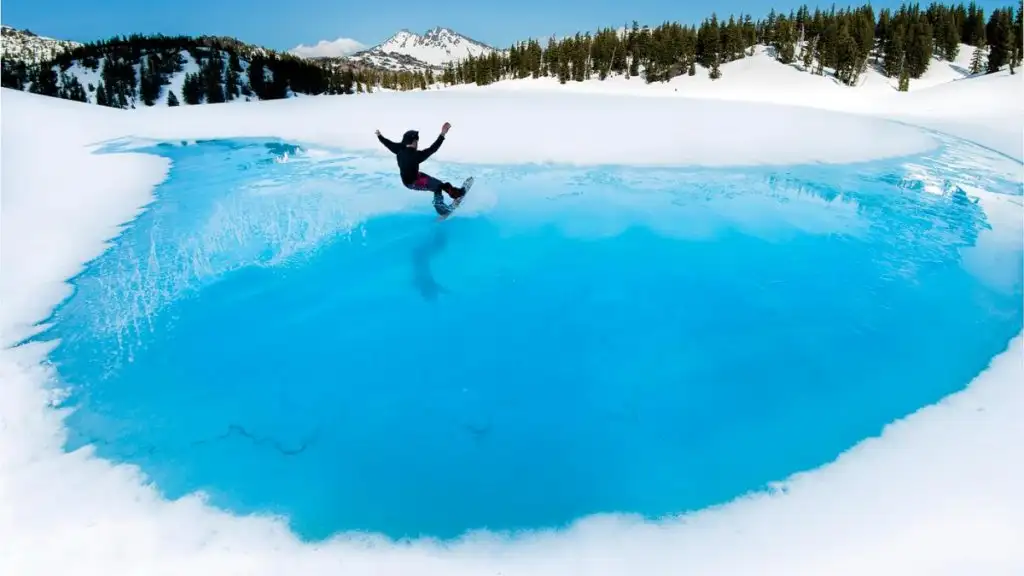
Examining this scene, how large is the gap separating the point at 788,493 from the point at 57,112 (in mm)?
23900

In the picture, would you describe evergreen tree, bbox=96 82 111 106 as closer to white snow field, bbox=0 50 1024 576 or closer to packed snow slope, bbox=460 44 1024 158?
packed snow slope, bbox=460 44 1024 158

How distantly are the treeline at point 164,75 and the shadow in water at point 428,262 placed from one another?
106842 millimetres

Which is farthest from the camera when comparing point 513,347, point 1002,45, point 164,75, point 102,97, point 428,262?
point 164,75

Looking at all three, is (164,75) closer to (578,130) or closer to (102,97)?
(102,97)

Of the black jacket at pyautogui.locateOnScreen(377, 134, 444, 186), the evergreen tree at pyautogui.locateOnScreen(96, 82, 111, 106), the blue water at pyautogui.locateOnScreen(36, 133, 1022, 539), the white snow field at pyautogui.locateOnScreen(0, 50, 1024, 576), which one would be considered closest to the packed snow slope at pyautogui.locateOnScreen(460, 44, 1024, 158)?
the blue water at pyautogui.locateOnScreen(36, 133, 1022, 539)

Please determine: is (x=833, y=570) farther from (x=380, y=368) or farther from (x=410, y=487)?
(x=380, y=368)

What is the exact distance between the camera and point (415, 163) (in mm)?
8617

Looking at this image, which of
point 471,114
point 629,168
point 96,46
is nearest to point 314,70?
point 96,46

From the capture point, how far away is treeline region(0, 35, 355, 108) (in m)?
96.2

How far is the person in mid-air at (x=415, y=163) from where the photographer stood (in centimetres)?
848

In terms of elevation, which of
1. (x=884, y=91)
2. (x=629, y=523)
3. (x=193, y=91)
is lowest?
(x=629, y=523)

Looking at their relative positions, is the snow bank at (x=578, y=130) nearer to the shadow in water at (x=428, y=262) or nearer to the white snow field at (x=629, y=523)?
the shadow in water at (x=428, y=262)

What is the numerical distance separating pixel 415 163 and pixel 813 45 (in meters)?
66.1

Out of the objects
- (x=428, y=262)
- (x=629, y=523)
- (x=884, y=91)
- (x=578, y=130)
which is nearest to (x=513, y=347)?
(x=629, y=523)
